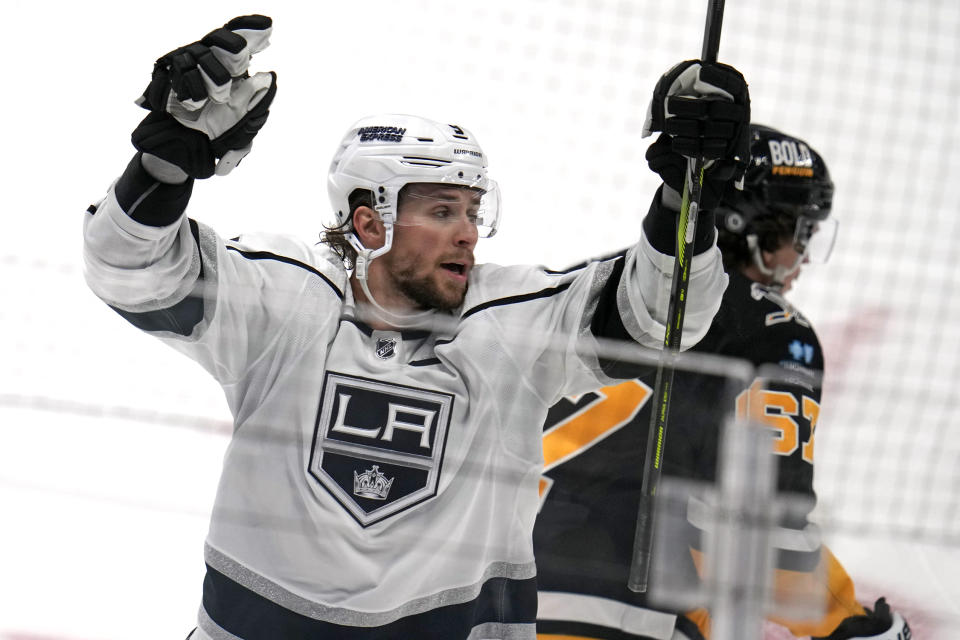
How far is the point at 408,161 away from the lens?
87.1 inches

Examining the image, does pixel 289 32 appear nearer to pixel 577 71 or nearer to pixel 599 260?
pixel 577 71

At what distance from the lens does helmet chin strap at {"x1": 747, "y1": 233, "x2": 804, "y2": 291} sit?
3086 millimetres

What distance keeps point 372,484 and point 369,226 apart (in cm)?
58

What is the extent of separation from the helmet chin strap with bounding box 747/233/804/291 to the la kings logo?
134cm

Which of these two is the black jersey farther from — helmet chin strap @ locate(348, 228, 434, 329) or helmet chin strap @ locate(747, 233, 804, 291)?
helmet chin strap @ locate(348, 228, 434, 329)

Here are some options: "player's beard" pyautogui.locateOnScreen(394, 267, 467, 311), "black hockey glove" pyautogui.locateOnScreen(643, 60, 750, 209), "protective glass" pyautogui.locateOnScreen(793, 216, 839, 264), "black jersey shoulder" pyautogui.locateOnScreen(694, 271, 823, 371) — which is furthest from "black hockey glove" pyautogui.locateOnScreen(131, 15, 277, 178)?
"protective glass" pyautogui.locateOnScreen(793, 216, 839, 264)

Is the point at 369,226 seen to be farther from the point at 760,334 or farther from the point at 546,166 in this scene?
the point at 546,166

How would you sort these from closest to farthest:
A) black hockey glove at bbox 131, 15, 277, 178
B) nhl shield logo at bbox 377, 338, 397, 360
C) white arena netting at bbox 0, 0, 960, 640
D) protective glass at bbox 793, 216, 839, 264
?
black hockey glove at bbox 131, 15, 277, 178, nhl shield logo at bbox 377, 338, 397, 360, white arena netting at bbox 0, 0, 960, 640, protective glass at bbox 793, 216, 839, 264

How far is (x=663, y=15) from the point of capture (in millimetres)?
4477

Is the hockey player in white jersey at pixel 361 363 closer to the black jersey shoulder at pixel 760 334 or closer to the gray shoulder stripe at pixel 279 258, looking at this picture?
the gray shoulder stripe at pixel 279 258

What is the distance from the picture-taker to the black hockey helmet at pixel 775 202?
3.10 m

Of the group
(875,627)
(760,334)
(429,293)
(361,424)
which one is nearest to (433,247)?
Result: (429,293)

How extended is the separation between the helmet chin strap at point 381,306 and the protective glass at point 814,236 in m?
1.35

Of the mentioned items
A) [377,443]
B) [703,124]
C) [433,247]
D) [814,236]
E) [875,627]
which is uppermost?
[703,124]
